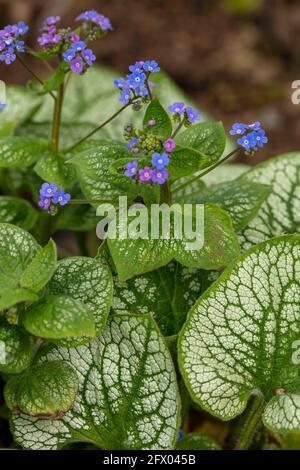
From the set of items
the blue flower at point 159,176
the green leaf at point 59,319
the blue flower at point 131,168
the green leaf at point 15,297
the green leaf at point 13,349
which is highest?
the blue flower at point 131,168

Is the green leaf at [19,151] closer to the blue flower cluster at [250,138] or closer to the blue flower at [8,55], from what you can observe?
the blue flower at [8,55]

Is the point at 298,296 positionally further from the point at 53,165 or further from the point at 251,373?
the point at 53,165

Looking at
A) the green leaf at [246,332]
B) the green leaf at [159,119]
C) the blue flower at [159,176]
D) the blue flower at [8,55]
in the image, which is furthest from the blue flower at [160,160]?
the blue flower at [8,55]

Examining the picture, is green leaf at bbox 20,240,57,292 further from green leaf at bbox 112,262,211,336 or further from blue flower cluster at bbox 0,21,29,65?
blue flower cluster at bbox 0,21,29,65

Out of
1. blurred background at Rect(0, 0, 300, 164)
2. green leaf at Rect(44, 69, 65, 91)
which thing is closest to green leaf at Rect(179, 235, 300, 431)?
green leaf at Rect(44, 69, 65, 91)

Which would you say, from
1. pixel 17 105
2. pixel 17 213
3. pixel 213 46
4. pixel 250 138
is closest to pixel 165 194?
pixel 250 138

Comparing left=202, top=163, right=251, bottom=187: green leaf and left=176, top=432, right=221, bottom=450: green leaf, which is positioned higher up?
left=202, top=163, right=251, bottom=187: green leaf
